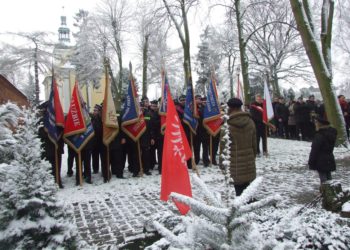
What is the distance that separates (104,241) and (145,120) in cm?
526

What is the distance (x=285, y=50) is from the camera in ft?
108

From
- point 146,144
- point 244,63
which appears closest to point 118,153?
point 146,144

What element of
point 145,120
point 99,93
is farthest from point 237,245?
point 99,93

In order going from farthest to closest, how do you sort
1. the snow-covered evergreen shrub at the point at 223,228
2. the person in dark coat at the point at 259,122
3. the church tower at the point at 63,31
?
the church tower at the point at 63,31 < the person in dark coat at the point at 259,122 < the snow-covered evergreen shrub at the point at 223,228

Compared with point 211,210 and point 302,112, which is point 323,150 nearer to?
point 211,210

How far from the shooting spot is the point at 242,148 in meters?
5.39

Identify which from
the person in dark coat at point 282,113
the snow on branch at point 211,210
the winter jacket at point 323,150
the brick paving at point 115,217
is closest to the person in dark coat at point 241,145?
the brick paving at point 115,217

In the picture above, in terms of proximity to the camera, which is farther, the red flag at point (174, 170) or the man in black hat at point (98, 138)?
the man in black hat at point (98, 138)

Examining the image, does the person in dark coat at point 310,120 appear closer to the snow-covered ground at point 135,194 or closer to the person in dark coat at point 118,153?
the snow-covered ground at point 135,194

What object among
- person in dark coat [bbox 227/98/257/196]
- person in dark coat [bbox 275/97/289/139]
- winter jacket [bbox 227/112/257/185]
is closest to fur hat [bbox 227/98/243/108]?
person in dark coat [bbox 227/98/257/196]

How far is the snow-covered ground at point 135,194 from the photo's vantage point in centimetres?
564

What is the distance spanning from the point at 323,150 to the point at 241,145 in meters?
2.09

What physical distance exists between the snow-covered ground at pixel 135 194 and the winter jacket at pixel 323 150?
1.71 feet

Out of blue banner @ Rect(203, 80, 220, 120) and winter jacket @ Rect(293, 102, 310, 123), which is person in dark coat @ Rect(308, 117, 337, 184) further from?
winter jacket @ Rect(293, 102, 310, 123)
